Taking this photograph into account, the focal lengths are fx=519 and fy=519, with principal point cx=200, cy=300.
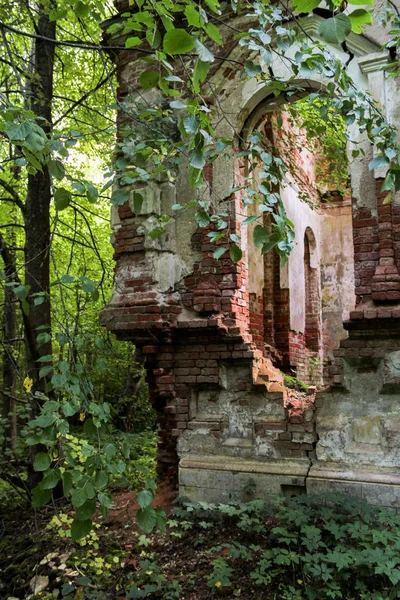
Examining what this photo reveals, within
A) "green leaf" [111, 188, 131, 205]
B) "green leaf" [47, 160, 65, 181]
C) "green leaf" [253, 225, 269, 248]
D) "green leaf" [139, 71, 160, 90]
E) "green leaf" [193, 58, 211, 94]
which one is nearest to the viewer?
"green leaf" [193, 58, 211, 94]

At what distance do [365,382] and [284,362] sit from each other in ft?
9.74

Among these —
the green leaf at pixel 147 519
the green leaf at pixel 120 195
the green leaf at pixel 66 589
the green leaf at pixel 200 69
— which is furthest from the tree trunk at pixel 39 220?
the green leaf at pixel 200 69

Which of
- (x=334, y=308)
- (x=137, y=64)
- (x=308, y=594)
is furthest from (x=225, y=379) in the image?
(x=334, y=308)

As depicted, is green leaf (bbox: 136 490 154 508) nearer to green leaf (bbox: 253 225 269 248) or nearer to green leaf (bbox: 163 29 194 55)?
green leaf (bbox: 253 225 269 248)

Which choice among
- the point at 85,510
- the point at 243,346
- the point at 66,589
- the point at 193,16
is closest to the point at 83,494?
the point at 85,510

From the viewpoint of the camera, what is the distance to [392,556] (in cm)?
371

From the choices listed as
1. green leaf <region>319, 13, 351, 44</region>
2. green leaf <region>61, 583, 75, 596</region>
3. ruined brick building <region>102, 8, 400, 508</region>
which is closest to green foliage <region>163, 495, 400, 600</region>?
ruined brick building <region>102, 8, 400, 508</region>

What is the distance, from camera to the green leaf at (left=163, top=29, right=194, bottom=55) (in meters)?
1.88

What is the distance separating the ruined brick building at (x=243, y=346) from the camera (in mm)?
4820

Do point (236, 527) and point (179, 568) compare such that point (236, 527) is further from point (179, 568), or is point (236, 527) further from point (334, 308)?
point (334, 308)

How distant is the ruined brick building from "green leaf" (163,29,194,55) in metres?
3.04

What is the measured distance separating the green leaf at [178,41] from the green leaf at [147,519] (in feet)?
6.28

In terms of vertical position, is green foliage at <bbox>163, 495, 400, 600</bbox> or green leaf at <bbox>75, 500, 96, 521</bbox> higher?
green leaf at <bbox>75, 500, 96, 521</bbox>

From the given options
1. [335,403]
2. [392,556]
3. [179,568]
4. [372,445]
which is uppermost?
[335,403]
